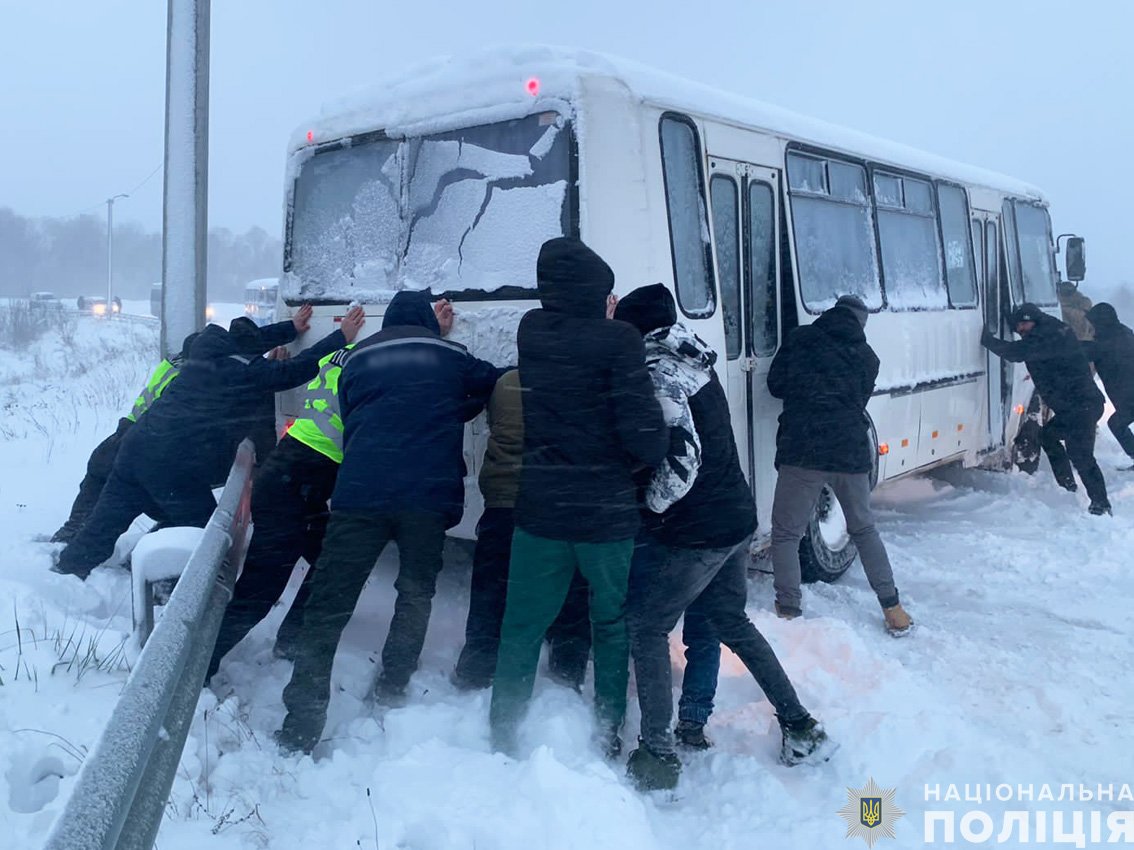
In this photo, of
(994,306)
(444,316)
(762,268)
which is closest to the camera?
(444,316)

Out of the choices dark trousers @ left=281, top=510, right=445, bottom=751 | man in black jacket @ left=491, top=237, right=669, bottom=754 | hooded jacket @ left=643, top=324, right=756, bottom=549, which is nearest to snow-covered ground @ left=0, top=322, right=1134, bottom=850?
dark trousers @ left=281, top=510, right=445, bottom=751

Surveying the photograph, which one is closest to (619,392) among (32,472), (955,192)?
(955,192)

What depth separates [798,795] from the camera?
3.57m

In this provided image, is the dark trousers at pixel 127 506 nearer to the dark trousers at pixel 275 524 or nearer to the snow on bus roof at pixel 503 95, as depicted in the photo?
the dark trousers at pixel 275 524

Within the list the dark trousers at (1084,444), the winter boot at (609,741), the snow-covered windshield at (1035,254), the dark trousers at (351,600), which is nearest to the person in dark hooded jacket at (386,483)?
the dark trousers at (351,600)

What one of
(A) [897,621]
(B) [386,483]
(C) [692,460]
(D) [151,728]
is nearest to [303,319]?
(B) [386,483]

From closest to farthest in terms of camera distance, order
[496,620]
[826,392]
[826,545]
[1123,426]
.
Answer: [496,620]
[826,392]
[826,545]
[1123,426]

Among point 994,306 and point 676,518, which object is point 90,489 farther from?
point 994,306

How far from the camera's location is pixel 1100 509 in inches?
318

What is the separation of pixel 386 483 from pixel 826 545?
3618mm

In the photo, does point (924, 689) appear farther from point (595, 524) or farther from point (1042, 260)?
point (1042, 260)

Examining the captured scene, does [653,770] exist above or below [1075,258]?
below

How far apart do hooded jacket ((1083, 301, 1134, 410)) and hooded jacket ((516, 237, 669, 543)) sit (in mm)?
7966

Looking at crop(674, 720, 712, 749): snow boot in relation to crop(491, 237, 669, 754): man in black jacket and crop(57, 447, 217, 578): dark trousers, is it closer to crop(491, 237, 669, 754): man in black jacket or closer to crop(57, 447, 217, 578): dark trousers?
crop(491, 237, 669, 754): man in black jacket
